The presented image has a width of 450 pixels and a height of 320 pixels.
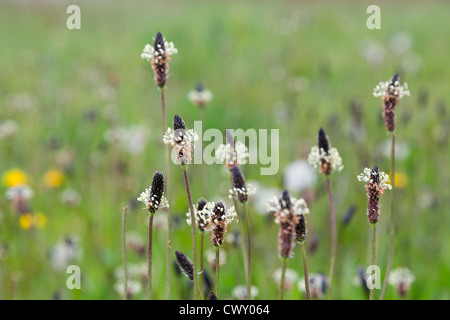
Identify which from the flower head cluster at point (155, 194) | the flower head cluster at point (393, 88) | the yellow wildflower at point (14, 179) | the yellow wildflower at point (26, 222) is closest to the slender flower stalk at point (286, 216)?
the flower head cluster at point (155, 194)

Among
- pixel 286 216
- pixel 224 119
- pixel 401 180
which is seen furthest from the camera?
pixel 224 119

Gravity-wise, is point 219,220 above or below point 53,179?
below

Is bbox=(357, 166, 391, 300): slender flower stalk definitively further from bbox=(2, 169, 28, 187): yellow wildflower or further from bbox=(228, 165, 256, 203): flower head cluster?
bbox=(2, 169, 28, 187): yellow wildflower

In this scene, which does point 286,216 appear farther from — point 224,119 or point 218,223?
point 224,119

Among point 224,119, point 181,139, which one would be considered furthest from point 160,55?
point 224,119

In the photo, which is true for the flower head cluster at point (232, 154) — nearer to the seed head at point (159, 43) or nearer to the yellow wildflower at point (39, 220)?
the seed head at point (159, 43)

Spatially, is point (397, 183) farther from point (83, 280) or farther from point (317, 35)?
point (317, 35)

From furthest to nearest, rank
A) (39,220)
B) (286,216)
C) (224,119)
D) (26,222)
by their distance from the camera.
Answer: (224,119)
(39,220)
(26,222)
(286,216)

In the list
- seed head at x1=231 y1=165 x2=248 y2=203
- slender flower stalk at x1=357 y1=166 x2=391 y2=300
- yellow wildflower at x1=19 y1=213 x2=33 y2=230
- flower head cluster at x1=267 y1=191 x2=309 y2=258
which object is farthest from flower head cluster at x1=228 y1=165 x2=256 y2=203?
yellow wildflower at x1=19 y1=213 x2=33 y2=230
